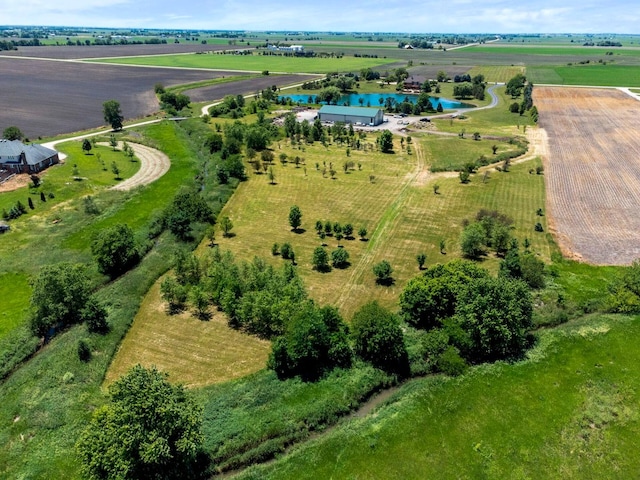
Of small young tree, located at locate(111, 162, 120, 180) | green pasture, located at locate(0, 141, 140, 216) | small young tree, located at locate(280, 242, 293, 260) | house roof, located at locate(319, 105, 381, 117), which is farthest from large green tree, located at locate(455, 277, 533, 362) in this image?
house roof, located at locate(319, 105, 381, 117)

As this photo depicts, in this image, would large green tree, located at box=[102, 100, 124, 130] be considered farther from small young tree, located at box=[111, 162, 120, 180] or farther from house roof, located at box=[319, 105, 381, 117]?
house roof, located at box=[319, 105, 381, 117]

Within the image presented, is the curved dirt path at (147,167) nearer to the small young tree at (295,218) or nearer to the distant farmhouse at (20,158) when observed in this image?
the distant farmhouse at (20,158)

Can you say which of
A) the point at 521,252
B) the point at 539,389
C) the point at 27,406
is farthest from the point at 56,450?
the point at 521,252

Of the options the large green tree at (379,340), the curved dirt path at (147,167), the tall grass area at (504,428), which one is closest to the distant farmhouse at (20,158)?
the curved dirt path at (147,167)

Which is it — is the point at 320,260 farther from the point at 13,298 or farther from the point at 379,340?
the point at 13,298

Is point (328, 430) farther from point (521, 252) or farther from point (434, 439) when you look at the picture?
point (521, 252)

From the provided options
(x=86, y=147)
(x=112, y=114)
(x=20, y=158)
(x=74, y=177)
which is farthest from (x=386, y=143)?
(x=20, y=158)
